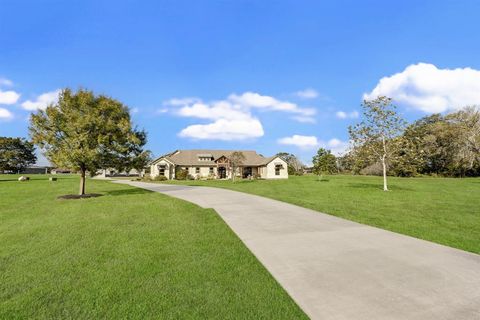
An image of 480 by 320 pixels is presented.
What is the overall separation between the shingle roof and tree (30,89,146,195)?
3157cm

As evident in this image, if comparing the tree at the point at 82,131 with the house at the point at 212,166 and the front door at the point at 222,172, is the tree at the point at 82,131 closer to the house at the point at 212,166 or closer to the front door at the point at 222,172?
the house at the point at 212,166

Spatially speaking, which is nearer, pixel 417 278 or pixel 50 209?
pixel 417 278

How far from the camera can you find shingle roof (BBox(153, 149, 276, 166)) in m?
50.1

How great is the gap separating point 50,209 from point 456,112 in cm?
5849

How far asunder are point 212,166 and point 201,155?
10.1ft

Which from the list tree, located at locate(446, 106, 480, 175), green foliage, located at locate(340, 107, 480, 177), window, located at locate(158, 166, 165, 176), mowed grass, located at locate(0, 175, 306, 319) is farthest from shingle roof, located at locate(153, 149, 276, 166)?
mowed grass, located at locate(0, 175, 306, 319)

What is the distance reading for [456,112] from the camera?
46938 mm

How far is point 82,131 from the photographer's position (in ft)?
54.3

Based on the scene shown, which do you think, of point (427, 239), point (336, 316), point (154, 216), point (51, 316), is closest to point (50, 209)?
point (154, 216)

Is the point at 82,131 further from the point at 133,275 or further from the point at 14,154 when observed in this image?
the point at 14,154

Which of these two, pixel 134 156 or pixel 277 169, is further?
pixel 277 169

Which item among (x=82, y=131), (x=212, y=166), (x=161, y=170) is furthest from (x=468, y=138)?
(x=82, y=131)

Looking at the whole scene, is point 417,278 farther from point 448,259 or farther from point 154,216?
point 154,216

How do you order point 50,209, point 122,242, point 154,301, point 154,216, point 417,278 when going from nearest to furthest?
point 154,301 → point 417,278 → point 122,242 → point 154,216 → point 50,209
